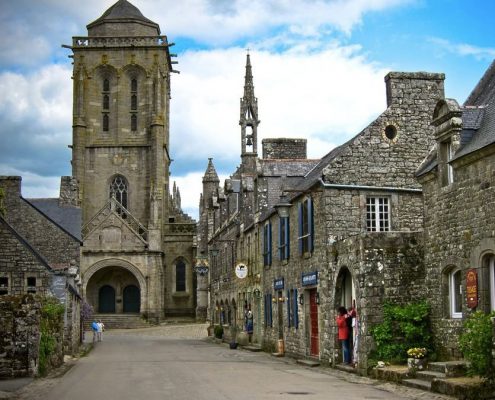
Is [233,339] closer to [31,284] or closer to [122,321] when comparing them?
[31,284]

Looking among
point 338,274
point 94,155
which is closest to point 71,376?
point 338,274

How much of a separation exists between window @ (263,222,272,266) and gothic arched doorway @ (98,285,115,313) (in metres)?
33.5

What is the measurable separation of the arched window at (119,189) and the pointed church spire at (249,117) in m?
25.6

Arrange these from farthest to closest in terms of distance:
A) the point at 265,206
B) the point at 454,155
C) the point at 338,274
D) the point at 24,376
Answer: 1. the point at 265,206
2. the point at 338,274
3. the point at 24,376
4. the point at 454,155

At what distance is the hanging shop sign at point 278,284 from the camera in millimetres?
27366

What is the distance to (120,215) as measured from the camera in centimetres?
6300

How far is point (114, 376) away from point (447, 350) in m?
7.32

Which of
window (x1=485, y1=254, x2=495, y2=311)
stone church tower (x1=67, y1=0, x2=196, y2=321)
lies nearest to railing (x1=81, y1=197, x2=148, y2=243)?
stone church tower (x1=67, y1=0, x2=196, y2=321)

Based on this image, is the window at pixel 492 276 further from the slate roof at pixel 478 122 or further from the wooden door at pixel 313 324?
the wooden door at pixel 313 324

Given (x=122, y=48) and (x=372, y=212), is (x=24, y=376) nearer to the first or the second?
(x=372, y=212)

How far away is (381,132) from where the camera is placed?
22.5 metres

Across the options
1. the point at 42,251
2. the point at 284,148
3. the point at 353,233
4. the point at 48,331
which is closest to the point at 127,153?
the point at 42,251

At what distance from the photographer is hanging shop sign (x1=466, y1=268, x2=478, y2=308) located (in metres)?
14.7

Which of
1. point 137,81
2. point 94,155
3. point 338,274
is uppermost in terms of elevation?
point 137,81
